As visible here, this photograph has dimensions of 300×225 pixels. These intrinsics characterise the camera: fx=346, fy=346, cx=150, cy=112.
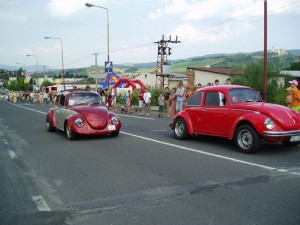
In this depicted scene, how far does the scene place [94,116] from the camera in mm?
10984

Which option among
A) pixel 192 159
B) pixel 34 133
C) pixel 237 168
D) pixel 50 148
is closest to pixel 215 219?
pixel 237 168

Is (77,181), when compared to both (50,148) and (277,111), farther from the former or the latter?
(277,111)

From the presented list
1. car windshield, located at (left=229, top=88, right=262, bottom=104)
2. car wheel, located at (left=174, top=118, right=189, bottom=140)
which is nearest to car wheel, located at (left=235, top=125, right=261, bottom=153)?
car windshield, located at (left=229, top=88, right=262, bottom=104)

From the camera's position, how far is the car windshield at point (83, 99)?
1221 centimetres

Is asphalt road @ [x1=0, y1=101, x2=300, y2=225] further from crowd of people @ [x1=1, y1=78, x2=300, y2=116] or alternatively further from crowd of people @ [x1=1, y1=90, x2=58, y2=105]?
crowd of people @ [x1=1, y1=90, x2=58, y2=105]

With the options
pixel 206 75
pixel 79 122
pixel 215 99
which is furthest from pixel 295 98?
pixel 206 75

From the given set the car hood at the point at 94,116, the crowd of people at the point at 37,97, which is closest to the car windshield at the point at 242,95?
the car hood at the point at 94,116

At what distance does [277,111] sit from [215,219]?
4.67 metres

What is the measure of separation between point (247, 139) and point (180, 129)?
278 cm

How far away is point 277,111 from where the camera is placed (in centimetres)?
811

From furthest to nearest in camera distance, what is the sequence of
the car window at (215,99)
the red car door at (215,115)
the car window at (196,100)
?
the car window at (196,100), the car window at (215,99), the red car door at (215,115)

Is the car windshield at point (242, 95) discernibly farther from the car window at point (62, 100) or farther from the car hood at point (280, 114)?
the car window at point (62, 100)

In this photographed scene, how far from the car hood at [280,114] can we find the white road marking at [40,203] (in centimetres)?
530

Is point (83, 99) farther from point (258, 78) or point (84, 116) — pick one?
point (258, 78)
